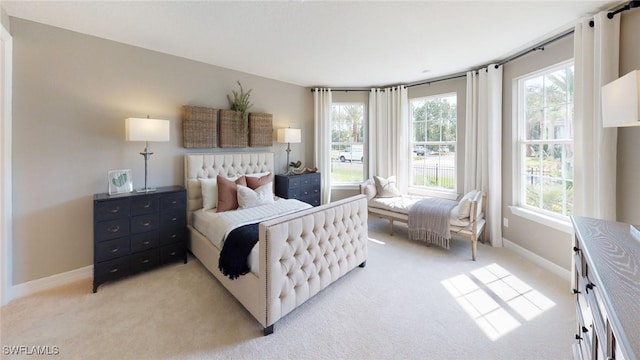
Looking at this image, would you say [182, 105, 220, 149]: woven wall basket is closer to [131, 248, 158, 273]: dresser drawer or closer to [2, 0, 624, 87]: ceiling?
[2, 0, 624, 87]: ceiling

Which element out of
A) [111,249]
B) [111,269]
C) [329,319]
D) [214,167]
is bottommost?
[329,319]

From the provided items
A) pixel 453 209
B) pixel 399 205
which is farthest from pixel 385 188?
pixel 453 209

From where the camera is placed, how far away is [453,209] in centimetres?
355

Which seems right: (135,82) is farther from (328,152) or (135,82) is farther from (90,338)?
(328,152)

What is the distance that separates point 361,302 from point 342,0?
263 centimetres

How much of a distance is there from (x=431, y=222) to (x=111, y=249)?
381 centimetres

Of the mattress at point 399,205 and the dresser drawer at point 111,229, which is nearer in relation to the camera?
the dresser drawer at point 111,229

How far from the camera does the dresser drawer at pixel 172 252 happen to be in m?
2.96

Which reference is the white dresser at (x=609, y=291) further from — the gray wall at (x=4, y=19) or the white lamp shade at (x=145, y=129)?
the gray wall at (x=4, y=19)

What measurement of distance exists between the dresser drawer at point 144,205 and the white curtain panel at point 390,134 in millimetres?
3725

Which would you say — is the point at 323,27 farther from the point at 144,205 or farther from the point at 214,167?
the point at 144,205

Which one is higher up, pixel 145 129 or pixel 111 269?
pixel 145 129

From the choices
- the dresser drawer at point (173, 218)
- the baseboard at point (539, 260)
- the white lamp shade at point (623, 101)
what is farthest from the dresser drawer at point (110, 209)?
the baseboard at point (539, 260)

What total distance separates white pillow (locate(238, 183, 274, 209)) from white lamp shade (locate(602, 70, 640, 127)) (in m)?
3.15
